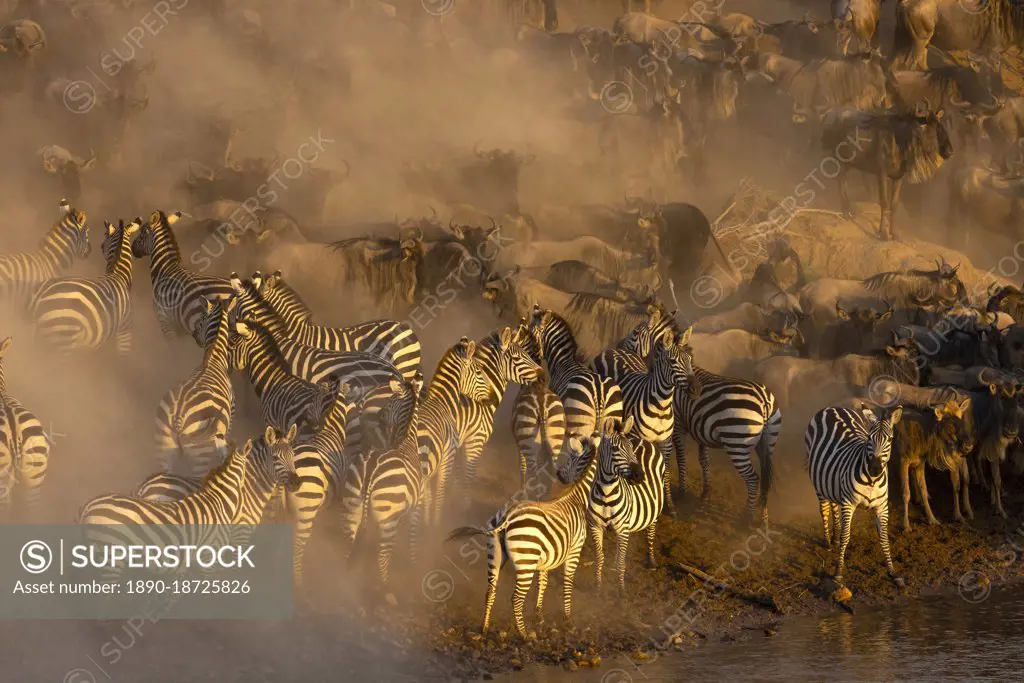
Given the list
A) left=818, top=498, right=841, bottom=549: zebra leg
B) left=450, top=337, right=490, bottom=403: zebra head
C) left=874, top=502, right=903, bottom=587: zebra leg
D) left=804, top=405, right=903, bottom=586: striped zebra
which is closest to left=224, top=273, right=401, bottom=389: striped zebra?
left=450, top=337, right=490, bottom=403: zebra head

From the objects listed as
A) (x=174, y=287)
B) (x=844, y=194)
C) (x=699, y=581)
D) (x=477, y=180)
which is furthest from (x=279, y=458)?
(x=844, y=194)

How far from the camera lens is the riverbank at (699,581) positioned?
14828 mm

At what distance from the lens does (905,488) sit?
758 inches

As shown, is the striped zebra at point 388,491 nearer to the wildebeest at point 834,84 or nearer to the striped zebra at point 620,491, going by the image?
the striped zebra at point 620,491

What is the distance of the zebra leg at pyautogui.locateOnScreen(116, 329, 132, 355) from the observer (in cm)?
1977

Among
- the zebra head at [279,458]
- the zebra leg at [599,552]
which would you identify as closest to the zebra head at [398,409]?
the zebra head at [279,458]

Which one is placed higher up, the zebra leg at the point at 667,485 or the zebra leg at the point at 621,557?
the zebra leg at the point at 667,485

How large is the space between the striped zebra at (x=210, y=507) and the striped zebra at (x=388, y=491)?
3.23 feet

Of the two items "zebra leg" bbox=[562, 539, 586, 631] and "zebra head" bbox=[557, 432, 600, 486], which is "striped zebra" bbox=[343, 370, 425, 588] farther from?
"zebra leg" bbox=[562, 539, 586, 631]

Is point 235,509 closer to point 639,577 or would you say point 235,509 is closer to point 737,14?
point 639,577

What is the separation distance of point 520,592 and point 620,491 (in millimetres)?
1830

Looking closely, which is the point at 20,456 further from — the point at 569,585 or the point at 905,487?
the point at 905,487

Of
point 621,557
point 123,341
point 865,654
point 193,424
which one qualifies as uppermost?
point 123,341

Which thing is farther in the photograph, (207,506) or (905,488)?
(905,488)
